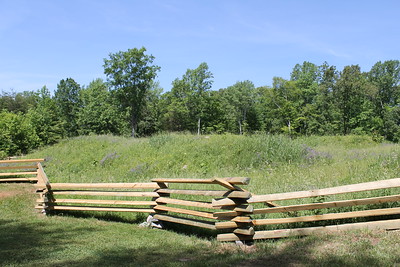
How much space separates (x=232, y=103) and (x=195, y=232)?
60902mm

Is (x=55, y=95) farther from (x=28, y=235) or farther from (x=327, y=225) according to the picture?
(x=327, y=225)

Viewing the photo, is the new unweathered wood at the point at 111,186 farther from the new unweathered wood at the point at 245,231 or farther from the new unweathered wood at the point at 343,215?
the new unweathered wood at the point at 343,215

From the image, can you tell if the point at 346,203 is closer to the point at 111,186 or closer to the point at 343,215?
the point at 343,215

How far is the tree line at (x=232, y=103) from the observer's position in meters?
47.3

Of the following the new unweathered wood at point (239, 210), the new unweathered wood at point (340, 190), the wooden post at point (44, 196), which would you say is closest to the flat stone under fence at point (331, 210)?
the new unweathered wood at point (340, 190)

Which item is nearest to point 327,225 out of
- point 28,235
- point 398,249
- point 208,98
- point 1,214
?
point 398,249

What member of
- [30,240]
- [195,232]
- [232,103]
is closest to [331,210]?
[195,232]

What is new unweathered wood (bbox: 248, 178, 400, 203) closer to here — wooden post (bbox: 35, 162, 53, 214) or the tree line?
wooden post (bbox: 35, 162, 53, 214)

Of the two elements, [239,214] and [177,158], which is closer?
[239,214]

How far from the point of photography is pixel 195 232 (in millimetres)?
7352

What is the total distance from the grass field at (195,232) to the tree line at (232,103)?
2722cm

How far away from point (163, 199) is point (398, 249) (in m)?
4.90

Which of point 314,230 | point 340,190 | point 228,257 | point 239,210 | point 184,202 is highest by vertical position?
point 340,190

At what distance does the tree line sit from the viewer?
47.3 m
